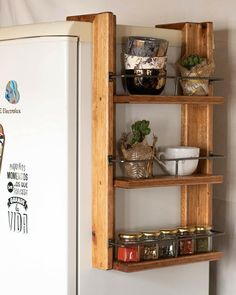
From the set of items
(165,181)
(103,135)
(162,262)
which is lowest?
(162,262)

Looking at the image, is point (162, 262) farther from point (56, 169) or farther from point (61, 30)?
point (61, 30)

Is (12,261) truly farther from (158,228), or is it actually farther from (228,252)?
(228,252)

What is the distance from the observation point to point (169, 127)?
2309mm

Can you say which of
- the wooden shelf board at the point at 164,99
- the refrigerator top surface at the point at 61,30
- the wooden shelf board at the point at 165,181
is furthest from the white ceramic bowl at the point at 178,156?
the refrigerator top surface at the point at 61,30

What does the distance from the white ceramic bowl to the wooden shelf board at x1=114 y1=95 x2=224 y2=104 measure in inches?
5.7

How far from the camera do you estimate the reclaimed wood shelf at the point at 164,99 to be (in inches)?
83.5

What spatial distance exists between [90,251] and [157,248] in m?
0.20

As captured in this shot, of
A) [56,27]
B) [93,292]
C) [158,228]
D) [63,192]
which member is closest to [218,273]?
[158,228]

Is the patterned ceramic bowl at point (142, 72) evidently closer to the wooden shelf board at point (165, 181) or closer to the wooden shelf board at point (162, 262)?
the wooden shelf board at point (165, 181)

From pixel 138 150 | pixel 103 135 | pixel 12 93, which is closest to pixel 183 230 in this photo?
pixel 138 150

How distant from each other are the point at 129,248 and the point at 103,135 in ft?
1.09

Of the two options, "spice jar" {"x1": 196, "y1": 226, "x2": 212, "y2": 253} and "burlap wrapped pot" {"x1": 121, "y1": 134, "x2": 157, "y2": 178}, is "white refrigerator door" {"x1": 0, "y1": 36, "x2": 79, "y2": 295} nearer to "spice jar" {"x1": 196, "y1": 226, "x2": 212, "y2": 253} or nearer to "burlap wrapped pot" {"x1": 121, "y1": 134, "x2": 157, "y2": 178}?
"burlap wrapped pot" {"x1": 121, "y1": 134, "x2": 157, "y2": 178}

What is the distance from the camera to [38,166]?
7.17ft

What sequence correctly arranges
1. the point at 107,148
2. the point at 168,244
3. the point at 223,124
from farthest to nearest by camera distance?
1. the point at 223,124
2. the point at 168,244
3. the point at 107,148
